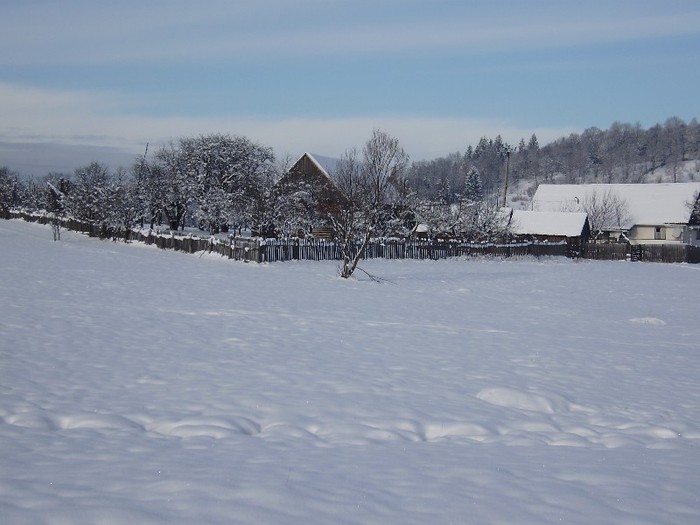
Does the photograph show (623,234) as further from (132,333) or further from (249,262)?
(132,333)

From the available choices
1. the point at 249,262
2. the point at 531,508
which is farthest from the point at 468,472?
the point at 249,262

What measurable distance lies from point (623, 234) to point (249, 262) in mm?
46173

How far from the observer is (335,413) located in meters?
6.65

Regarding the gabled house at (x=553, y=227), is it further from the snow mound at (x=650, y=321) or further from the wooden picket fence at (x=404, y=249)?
the snow mound at (x=650, y=321)

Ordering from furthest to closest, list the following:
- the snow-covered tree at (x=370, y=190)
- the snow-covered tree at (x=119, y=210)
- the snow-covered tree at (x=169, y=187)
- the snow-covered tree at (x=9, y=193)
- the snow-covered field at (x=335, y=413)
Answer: the snow-covered tree at (x=9, y=193) → the snow-covered tree at (x=169, y=187) → the snow-covered tree at (x=119, y=210) → the snow-covered tree at (x=370, y=190) → the snow-covered field at (x=335, y=413)

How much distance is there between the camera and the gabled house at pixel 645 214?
6150 cm

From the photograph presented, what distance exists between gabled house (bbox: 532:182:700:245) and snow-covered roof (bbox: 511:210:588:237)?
6.15m

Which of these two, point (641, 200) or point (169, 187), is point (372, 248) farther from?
point (641, 200)

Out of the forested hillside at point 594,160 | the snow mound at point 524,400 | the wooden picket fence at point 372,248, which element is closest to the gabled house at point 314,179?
the wooden picket fence at point 372,248

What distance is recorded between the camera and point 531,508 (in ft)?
13.4

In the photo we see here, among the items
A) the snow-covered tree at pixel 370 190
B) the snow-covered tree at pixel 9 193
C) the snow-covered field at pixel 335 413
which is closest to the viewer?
the snow-covered field at pixel 335 413

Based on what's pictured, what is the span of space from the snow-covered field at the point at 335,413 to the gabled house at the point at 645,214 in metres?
50.2

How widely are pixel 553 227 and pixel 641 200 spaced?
655 inches

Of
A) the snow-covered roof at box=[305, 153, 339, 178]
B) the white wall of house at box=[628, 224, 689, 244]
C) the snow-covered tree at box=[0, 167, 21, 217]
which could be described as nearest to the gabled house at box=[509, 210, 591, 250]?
the white wall of house at box=[628, 224, 689, 244]
